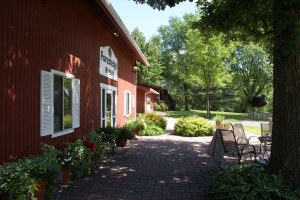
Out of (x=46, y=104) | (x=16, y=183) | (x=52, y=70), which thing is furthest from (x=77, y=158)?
(x=16, y=183)

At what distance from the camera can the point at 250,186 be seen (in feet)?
16.4

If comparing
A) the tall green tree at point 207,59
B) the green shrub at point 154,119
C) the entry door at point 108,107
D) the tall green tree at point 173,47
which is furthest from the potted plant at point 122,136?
the tall green tree at point 173,47

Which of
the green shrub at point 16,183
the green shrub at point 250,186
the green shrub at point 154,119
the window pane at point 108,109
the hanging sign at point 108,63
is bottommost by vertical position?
the green shrub at point 250,186

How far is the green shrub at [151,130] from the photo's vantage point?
1583 cm

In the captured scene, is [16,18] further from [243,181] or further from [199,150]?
[199,150]

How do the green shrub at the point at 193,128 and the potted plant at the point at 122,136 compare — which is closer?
the potted plant at the point at 122,136

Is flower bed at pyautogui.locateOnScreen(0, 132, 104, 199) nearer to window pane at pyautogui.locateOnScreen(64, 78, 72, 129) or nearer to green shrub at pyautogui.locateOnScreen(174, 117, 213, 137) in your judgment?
window pane at pyautogui.locateOnScreen(64, 78, 72, 129)

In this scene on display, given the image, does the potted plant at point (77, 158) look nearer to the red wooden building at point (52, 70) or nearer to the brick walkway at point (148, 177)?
the brick walkway at point (148, 177)

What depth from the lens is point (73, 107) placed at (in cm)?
771

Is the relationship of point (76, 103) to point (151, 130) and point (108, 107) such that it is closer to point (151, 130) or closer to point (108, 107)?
point (108, 107)

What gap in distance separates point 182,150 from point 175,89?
141 feet

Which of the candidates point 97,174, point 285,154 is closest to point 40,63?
point 97,174

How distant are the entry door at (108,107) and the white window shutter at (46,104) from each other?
15.7ft

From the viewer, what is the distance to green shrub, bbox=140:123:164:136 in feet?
51.9
